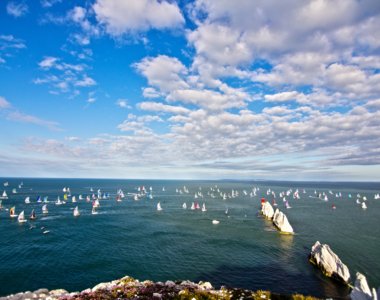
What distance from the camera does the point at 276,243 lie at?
62.4 m

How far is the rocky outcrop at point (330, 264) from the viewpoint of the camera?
41353 mm

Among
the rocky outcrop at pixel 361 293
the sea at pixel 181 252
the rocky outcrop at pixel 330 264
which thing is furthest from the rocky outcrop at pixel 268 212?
the rocky outcrop at pixel 361 293

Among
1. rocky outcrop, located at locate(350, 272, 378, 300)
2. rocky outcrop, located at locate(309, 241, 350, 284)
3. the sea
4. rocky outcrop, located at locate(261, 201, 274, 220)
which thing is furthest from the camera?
rocky outcrop, located at locate(261, 201, 274, 220)

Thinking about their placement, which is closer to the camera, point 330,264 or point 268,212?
point 330,264

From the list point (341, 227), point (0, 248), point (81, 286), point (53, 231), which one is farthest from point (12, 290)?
point (341, 227)

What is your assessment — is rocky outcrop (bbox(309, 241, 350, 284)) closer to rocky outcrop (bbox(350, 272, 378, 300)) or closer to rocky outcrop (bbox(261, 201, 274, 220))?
rocky outcrop (bbox(350, 272, 378, 300))

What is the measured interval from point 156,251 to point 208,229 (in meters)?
25.1

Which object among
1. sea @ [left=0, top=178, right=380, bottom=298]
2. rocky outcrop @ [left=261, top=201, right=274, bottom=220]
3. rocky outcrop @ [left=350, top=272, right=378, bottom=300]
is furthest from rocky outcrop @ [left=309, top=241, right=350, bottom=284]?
rocky outcrop @ [left=261, top=201, right=274, bottom=220]

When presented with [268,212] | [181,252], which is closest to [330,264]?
[181,252]

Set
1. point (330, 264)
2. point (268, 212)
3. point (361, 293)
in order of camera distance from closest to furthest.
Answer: point (361, 293)
point (330, 264)
point (268, 212)

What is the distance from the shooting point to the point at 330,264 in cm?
4381

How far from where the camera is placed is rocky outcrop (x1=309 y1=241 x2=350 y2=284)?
41.4 metres

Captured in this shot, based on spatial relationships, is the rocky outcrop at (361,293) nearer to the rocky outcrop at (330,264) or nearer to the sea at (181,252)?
the sea at (181,252)

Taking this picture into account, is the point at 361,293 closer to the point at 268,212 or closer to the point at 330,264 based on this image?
the point at 330,264
